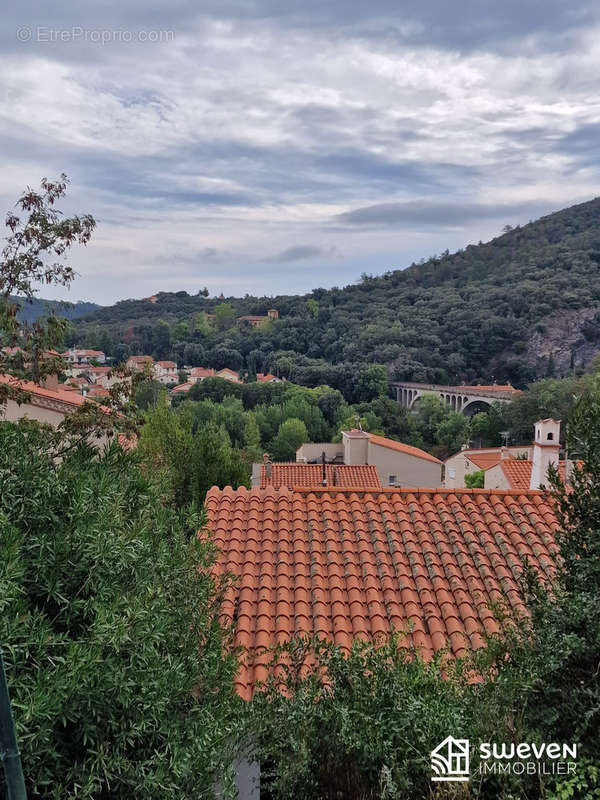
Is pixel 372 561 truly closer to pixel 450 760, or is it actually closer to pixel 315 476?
pixel 450 760

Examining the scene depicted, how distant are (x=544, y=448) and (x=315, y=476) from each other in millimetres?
13410

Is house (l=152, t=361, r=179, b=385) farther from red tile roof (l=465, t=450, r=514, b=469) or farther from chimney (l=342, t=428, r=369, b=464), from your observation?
chimney (l=342, t=428, r=369, b=464)

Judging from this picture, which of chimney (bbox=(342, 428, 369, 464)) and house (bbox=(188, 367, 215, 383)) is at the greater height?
house (bbox=(188, 367, 215, 383))

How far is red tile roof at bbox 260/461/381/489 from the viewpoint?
2162 centimetres

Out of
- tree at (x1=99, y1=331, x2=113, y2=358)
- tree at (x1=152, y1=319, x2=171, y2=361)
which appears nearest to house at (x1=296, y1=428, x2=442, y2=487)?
tree at (x1=99, y1=331, x2=113, y2=358)

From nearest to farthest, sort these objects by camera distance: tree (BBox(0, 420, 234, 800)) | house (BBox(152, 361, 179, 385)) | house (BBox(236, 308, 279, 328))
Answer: tree (BBox(0, 420, 234, 800)), house (BBox(152, 361, 179, 385)), house (BBox(236, 308, 279, 328))

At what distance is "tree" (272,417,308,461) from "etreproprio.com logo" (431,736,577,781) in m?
48.3

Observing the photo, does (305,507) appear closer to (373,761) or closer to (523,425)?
(373,761)

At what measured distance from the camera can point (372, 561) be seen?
19.7 ft

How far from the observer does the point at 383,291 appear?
4530 inches

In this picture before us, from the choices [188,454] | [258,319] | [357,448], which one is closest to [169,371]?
[258,319]

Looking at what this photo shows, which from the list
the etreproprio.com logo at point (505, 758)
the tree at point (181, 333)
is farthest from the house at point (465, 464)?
the tree at point (181, 333)

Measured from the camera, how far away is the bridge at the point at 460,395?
65875 mm

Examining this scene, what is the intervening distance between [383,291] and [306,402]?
59.4 metres
